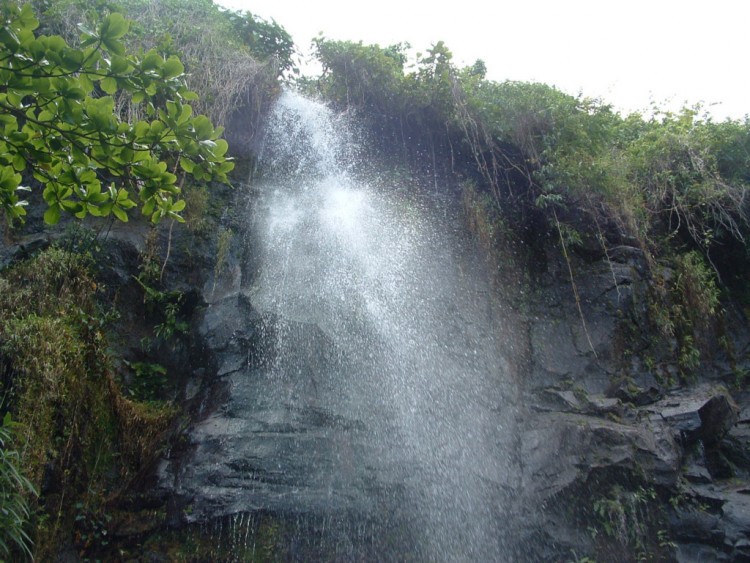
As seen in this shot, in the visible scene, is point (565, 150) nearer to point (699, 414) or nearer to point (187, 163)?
point (699, 414)

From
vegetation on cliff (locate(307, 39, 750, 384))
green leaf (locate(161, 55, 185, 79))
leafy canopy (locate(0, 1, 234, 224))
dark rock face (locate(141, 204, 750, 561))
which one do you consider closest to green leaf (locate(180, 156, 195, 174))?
leafy canopy (locate(0, 1, 234, 224))

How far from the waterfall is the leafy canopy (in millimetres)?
2975

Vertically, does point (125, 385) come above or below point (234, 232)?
below

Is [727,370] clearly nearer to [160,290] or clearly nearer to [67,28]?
[160,290]

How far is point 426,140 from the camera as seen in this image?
8812 mm

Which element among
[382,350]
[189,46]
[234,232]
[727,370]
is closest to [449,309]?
[382,350]

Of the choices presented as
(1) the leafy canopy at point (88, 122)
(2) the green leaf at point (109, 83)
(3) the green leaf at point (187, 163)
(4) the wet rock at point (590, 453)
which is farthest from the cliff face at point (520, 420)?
(2) the green leaf at point (109, 83)

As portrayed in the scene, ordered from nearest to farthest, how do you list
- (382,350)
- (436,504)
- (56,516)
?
(56,516), (436,504), (382,350)

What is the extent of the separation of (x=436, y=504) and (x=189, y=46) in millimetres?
7236

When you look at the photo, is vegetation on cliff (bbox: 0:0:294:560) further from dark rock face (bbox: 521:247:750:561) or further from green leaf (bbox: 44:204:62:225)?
dark rock face (bbox: 521:247:750:561)

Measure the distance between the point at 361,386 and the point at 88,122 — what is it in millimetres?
3975

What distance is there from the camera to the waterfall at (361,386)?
518cm

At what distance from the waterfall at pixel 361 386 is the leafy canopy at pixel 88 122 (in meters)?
2.97

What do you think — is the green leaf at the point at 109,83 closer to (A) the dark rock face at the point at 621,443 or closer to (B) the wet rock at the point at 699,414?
(A) the dark rock face at the point at 621,443
